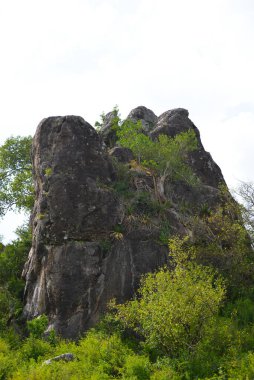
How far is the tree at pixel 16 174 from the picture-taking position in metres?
40.5

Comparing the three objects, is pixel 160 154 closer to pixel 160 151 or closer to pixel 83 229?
pixel 160 151

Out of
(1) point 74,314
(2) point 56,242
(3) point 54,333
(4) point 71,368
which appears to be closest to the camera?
(4) point 71,368

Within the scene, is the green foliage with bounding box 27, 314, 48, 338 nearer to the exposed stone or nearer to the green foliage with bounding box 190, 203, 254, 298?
the green foliage with bounding box 190, 203, 254, 298

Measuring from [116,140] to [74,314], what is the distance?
22.3m

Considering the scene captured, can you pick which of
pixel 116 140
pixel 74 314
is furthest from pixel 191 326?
pixel 116 140

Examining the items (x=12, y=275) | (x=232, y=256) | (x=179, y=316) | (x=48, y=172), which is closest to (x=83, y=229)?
(x=48, y=172)

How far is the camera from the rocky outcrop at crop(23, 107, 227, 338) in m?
26.3

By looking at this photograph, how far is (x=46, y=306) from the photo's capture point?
26375 mm

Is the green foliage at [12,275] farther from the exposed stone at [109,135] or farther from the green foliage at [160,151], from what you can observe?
the exposed stone at [109,135]

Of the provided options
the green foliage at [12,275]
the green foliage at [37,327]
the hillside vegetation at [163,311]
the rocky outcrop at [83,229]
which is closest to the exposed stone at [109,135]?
the hillside vegetation at [163,311]

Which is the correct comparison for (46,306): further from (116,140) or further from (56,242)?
(116,140)

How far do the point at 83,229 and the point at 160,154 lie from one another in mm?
11191

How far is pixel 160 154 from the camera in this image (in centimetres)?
3559

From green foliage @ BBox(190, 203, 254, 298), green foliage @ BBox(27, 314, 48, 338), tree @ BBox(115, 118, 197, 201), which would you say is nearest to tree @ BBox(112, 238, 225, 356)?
green foliage @ BBox(27, 314, 48, 338)
